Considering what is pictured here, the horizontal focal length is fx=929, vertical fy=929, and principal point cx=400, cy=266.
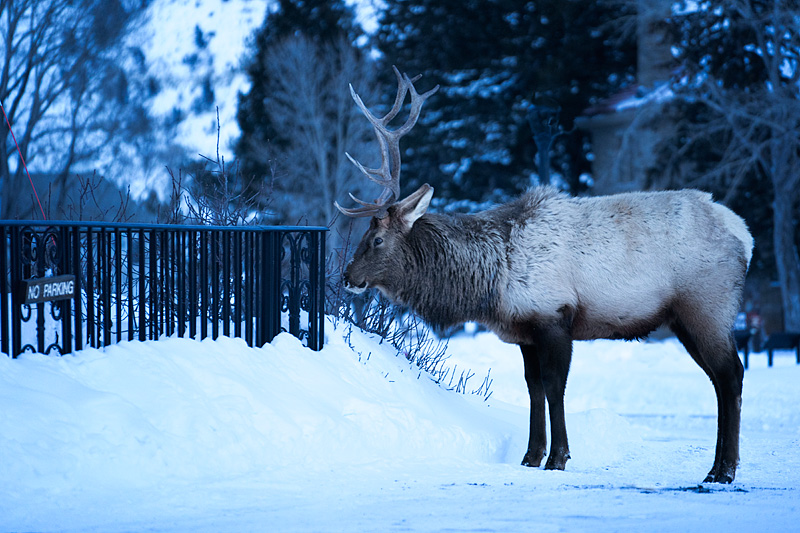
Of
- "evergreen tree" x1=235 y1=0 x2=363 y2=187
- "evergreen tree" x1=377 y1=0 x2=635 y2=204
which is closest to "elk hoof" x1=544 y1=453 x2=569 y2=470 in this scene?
"evergreen tree" x1=377 y1=0 x2=635 y2=204

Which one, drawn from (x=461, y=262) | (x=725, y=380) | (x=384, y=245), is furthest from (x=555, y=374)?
(x=384, y=245)

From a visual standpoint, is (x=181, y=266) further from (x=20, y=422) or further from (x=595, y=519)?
(x=595, y=519)

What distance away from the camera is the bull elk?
732 cm

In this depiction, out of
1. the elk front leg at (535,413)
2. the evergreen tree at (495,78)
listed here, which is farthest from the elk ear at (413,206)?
the evergreen tree at (495,78)

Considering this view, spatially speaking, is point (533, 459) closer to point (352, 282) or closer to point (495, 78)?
point (352, 282)

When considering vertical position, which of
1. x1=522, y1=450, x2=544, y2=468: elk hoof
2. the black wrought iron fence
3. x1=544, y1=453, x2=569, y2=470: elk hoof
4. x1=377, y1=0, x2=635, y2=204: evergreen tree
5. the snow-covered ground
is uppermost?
x1=377, y1=0, x2=635, y2=204: evergreen tree

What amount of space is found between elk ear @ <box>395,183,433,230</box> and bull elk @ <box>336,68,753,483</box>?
Answer: 0.01m

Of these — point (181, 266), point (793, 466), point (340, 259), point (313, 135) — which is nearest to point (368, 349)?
point (340, 259)

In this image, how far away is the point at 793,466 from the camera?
7.61 m

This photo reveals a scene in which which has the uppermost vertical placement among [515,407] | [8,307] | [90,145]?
[90,145]

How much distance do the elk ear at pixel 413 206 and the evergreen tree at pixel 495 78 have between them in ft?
68.5

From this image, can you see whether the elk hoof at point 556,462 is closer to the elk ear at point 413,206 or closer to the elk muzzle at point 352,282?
the elk muzzle at point 352,282

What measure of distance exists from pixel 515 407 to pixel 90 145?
67.6 feet

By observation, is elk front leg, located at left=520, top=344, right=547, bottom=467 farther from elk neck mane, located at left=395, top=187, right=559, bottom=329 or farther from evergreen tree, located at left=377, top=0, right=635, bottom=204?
evergreen tree, located at left=377, top=0, right=635, bottom=204
